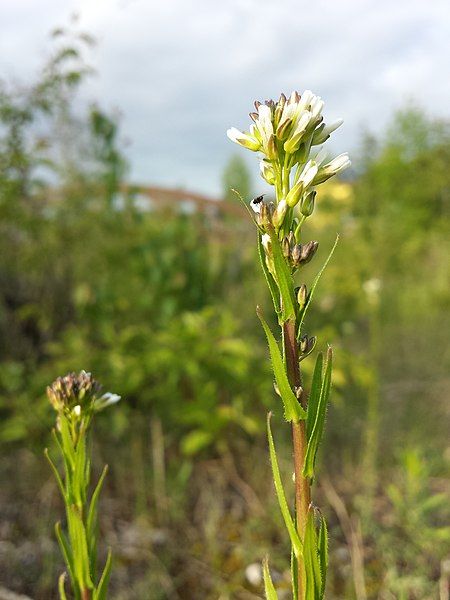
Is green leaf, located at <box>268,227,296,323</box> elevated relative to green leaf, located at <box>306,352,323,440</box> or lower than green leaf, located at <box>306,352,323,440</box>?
elevated

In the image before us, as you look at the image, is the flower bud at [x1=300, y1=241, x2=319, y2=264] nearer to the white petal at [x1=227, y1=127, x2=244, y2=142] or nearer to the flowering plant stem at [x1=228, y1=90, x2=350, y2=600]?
the flowering plant stem at [x1=228, y1=90, x2=350, y2=600]

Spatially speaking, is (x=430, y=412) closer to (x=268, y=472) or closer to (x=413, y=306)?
(x=268, y=472)

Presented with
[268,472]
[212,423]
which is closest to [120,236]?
[212,423]

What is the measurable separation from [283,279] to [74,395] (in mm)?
344

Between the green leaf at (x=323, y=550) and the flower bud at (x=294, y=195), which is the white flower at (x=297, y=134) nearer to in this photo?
the flower bud at (x=294, y=195)

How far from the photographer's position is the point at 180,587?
2320mm

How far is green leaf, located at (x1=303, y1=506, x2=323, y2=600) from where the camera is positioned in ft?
2.33

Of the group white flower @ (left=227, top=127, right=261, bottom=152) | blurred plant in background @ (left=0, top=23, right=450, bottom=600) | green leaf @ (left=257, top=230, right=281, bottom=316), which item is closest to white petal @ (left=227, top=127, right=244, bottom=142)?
white flower @ (left=227, top=127, right=261, bottom=152)

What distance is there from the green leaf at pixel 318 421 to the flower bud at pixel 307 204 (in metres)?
0.16

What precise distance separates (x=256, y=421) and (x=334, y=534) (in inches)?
22.8

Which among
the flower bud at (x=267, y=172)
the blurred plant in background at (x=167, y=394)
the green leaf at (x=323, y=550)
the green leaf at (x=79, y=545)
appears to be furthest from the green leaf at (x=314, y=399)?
the blurred plant in background at (x=167, y=394)

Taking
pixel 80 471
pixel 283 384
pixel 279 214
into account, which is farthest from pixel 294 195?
pixel 80 471

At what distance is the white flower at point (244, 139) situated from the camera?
0.81 meters

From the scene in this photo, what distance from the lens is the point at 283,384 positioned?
2.29 feet
